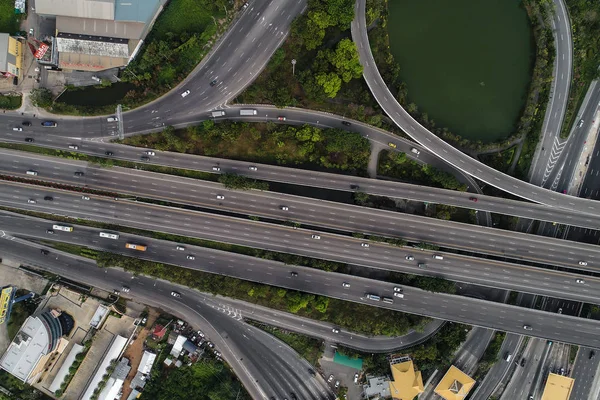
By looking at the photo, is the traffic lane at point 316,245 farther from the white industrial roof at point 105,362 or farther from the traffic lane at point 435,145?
the white industrial roof at point 105,362

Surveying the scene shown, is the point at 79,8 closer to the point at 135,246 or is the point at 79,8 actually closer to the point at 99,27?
the point at 99,27

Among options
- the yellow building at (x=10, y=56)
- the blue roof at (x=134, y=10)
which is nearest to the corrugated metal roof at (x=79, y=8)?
the blue roof at (x=134, y=10)

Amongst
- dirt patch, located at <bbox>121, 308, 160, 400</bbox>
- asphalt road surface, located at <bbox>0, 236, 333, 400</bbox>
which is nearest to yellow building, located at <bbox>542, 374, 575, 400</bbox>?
asphalt road surface, located at <bbox>0, 236, 333, 400</bbox>

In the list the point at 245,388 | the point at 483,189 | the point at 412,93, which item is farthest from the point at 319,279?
the point at 412,93

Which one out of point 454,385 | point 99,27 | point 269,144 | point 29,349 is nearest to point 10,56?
point 99,27

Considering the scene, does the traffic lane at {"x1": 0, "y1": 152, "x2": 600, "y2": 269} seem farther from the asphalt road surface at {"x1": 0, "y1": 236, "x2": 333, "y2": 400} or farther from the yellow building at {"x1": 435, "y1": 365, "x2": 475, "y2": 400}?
the yellow building at {"x1": 435, "y1": 365, "x2": 475, "y2": 400}

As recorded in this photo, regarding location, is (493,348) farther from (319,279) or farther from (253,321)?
(253,321)
